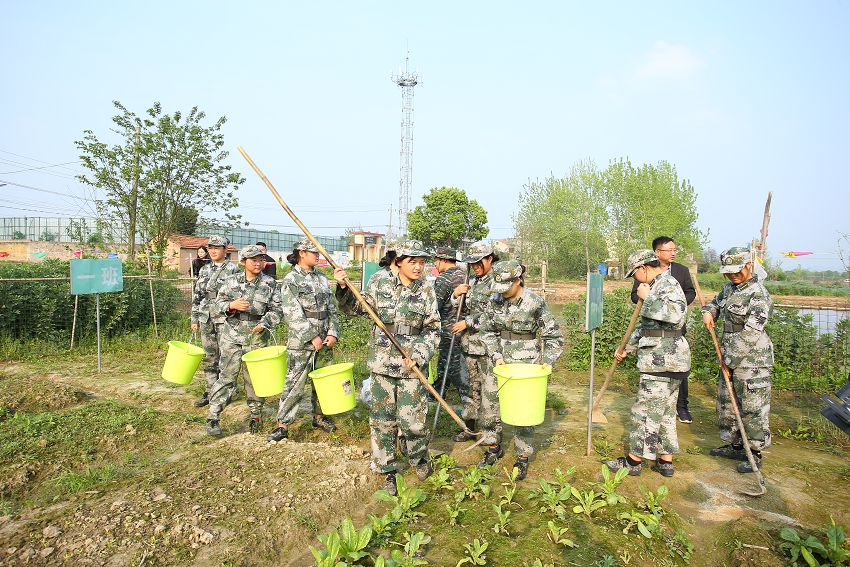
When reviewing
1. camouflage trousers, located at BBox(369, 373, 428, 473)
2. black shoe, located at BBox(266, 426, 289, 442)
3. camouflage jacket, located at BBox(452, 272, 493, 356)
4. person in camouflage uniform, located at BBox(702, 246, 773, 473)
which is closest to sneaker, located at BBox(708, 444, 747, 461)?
person in camouflage uniform, located at BBox(702, 246, 773, 473)

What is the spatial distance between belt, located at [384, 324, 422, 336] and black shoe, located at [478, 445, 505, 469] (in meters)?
1.44

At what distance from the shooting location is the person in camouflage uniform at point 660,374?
445 cm

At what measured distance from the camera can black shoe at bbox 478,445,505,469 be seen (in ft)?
15.7

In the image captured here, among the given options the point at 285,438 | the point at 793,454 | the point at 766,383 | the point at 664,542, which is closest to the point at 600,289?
the point at 766,383

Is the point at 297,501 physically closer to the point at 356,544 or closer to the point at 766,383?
the point at 356,544

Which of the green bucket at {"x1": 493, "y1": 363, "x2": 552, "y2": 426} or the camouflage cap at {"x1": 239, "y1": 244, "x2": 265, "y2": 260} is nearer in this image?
the green bucket at {"x1": 493, "y1": 363, "x2": 552, "y2": 426}

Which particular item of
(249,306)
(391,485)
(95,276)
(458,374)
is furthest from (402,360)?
(95,276)

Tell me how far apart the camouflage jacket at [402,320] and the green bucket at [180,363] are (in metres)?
2.56

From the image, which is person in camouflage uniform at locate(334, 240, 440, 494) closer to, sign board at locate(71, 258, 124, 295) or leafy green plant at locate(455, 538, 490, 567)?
leafy green plant at locate(455, 538, 490, 567)

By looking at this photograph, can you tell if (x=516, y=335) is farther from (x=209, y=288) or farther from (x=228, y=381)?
(x=209, y=288)

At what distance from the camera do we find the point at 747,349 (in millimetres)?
4910

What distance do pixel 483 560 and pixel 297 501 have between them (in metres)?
1.61

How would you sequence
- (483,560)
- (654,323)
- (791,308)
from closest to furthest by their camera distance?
(483,560), (654,323), (791,308)

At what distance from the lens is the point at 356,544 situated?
316 centimetres
